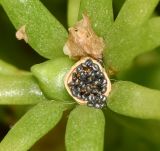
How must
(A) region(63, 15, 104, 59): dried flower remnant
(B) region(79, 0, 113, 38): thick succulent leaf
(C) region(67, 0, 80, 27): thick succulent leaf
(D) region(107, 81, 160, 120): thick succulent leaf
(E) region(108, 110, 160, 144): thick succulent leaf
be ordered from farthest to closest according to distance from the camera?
(E) region(108, 110, 160, 144): thick succulent leaf → (C) region(67, 0, 80, 27): thick succulent leaf → (B) region(79, 0, 113, 38): thick succulent leaf → (A) region(63, 15, 104, 59): dried flower remnant → (D) region(107, 81, 160, 120): thick succulent leaf

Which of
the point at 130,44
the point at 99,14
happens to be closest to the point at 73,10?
the point at 99,14

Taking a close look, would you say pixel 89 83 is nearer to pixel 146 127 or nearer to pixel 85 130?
pixel 85 130

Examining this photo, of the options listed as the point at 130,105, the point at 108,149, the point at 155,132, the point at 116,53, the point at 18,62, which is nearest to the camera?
the point at 130,105

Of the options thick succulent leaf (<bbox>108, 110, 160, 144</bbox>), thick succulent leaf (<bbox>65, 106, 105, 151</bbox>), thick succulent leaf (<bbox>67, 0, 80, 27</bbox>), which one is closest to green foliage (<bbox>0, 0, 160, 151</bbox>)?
thick succulent leaf (<bbox>65, 106, 105, 151</bbox>)

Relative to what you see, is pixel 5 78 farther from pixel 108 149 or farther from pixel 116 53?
pixel 108 149

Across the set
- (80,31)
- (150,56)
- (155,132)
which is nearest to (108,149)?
(155,132)

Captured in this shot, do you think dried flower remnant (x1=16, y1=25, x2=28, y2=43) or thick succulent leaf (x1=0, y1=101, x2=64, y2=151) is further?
dried flower remnant (x1=16, y1=25, x2=28, y2=43)

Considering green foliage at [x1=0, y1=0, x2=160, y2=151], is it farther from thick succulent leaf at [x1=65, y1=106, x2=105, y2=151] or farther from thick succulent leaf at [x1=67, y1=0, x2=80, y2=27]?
thick succulent leaf at [x1=67, y1=0, x2=80, y2=27]
